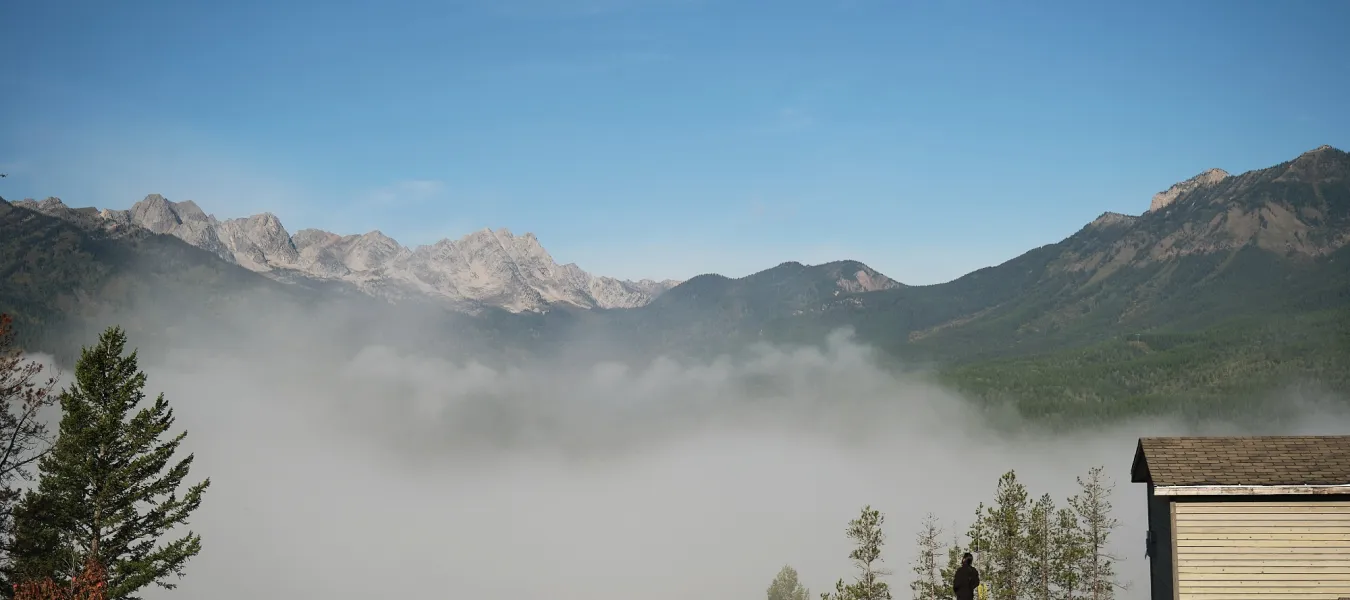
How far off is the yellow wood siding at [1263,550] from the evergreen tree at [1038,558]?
110 ft

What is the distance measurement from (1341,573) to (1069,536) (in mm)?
37299

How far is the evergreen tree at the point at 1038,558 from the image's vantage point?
61.1 meters

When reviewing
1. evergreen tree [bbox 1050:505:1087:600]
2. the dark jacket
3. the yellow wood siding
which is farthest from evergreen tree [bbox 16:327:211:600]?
evergreen tree [bbox 1050:505:1087:600]

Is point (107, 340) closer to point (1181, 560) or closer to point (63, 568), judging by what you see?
point (63, 568)

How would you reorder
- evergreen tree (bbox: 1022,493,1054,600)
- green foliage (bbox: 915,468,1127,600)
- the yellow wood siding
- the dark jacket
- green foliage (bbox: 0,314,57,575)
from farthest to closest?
evergreen tree (bbox: 1022,493,1054,600) < green foliage (bbox: 915,468,1127,600) < green foliage (bbox: 0,314,57,575) < the yellow wood siding < the dark jacket

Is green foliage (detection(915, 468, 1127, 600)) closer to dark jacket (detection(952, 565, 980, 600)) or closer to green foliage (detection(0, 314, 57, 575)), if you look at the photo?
dark jacket (detection(952, 565, 980, 600))

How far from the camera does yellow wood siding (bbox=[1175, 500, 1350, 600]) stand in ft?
91.4

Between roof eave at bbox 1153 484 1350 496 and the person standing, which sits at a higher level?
roof eave at bbox 1153 484 1350 496

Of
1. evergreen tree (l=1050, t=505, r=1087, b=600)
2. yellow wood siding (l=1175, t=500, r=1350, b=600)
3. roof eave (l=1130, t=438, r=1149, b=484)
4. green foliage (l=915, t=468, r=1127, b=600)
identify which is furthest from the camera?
evergreen tree (l=1050, t=505, r=1087, b=600)

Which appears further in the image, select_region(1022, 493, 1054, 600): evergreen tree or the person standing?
select_region(1022, 493, 1054, 600): evergreen tree

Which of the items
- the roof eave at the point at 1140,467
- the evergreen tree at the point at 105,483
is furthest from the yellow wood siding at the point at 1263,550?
the evergreen tree at the point at 105,483

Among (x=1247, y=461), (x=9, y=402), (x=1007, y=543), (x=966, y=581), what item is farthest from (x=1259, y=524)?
(x=9, y=402)

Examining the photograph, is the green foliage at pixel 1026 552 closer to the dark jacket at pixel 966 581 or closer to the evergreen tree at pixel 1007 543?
the evergreen tree at pixel 1007 543

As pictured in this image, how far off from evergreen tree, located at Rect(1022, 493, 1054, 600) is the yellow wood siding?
110ft
